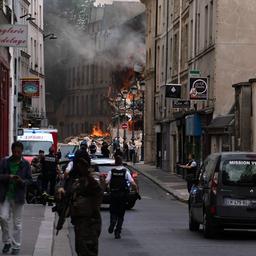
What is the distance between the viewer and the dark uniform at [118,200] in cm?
1747

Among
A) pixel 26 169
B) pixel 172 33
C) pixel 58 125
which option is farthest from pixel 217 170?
pixel 58 125

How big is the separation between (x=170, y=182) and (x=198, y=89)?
20.4 ft

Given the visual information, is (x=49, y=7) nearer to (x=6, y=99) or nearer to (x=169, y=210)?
(x=6, y=99)

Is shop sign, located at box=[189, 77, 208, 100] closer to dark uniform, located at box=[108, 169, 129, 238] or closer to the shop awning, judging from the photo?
the shop awning

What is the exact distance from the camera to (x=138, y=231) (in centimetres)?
1916

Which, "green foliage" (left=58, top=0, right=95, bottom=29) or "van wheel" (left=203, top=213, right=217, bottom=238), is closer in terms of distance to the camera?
"van wheel" (left=203, top=213, right=217, bottom=238)

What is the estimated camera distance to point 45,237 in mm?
16250

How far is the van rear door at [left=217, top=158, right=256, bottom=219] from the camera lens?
17125mm

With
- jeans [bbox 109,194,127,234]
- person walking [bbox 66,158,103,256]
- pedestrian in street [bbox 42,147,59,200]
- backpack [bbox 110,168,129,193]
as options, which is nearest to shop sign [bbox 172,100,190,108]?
pedestrian in street [bbox 42,147,59,200]

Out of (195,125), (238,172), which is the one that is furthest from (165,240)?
(195,125)

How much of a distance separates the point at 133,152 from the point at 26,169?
51881 mm

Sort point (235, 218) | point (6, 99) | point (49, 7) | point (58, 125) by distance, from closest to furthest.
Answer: point (235, 218) → point (6, 99) → point (49, 7) → point (58, 125)

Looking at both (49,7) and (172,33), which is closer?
(172,33)

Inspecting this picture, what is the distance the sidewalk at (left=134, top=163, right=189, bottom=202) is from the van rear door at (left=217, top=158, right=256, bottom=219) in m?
14.3
